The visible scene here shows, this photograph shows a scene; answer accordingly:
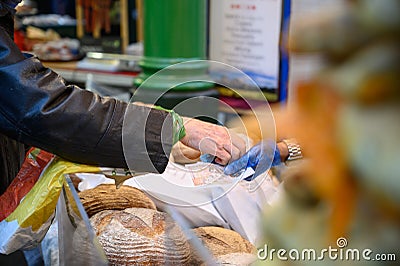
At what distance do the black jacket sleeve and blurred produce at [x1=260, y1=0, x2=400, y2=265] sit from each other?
89 cm

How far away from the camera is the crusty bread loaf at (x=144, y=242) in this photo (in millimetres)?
1058

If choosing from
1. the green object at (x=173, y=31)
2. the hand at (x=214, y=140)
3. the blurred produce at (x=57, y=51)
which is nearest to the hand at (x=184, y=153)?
the hand at (x=214, y=140)

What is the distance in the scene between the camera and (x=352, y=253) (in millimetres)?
295

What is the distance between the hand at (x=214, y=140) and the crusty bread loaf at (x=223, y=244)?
14cm

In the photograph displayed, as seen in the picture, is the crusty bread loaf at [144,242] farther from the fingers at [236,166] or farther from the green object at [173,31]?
the green object at [173,31]

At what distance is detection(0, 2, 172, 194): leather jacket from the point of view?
3.70 ft

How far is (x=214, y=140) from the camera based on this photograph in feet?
3.77

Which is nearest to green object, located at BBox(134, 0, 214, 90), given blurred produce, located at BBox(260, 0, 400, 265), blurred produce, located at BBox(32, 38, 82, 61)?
blurred produce, located at BBox(32, 38, 82, 61)

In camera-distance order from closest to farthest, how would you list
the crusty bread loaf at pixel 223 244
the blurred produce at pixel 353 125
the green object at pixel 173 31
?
the blurred produce at pixel 353 125 < the crusty bread loaf at pixel 223 244 < the green object at pixel 173 31

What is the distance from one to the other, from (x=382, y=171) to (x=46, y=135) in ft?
3.25

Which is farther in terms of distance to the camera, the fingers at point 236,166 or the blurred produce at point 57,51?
the blurred produce at point 57,51

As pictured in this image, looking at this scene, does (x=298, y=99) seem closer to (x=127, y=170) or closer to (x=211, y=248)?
(x=211, y=248)

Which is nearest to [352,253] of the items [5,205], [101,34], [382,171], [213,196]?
[382,171]

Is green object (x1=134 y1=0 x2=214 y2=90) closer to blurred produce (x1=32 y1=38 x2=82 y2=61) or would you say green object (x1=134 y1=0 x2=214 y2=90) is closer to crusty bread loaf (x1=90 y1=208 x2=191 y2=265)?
crusty bread loaf (x1=90 y1=208 x2=191 y2=265)
